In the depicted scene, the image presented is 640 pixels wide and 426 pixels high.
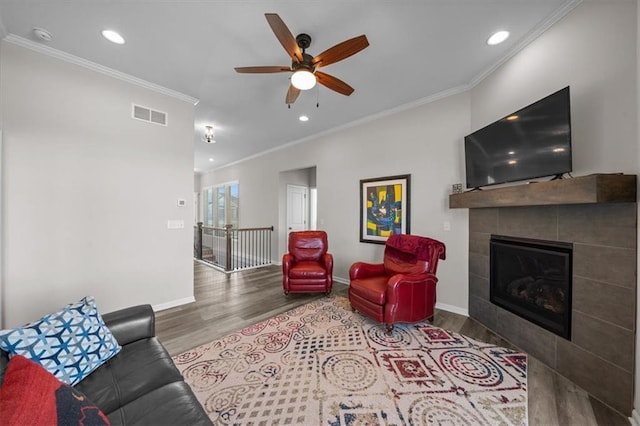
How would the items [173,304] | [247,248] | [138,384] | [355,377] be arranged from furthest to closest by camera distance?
[247,248] → [173,304] → [355,377] → [138,384]

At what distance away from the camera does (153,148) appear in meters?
3.21

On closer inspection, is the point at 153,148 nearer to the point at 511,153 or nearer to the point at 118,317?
the point at 118,317

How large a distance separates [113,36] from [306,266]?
3460mm

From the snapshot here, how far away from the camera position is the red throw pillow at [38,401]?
71cm

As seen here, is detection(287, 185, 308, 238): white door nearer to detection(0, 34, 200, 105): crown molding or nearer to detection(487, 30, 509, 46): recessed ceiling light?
detection(0, 34, 200, 105): crown molding

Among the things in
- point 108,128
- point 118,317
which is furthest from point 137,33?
point 118,317

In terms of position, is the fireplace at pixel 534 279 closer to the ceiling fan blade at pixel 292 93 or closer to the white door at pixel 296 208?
the ceiling fan blade at pixel 292 93

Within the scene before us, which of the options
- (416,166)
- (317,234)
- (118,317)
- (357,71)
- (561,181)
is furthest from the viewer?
(317,234)

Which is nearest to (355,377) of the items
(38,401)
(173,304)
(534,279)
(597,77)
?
(38,401)

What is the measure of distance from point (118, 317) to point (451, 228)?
3.59 meters

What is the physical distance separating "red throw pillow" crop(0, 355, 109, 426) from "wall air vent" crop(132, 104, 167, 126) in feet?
9.94

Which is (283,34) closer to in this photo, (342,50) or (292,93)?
(342,50)

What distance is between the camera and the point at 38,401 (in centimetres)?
77

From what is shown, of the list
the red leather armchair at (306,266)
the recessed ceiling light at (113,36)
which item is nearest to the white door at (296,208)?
the red leather armchair at (306,266)
